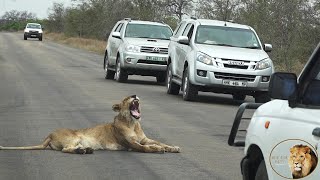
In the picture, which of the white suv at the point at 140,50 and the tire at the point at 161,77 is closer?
the white suv at the point at 140,50

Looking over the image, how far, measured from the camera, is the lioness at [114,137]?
9305 mm

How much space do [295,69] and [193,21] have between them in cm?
806

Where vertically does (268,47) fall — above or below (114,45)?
above

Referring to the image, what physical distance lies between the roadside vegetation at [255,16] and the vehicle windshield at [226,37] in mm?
7729

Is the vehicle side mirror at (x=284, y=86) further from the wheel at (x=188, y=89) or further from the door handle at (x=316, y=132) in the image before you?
the wheel at (x=188, y=89)

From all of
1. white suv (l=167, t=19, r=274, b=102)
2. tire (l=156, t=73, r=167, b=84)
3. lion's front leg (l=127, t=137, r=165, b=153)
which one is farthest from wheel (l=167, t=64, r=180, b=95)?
lion's front leg (l=127, t=137, r=165, b=153)

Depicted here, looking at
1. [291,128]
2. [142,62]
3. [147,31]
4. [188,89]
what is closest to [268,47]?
[188,89]

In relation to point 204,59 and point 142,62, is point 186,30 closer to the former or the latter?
point 204,59

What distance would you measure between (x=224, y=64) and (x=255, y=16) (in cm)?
1455

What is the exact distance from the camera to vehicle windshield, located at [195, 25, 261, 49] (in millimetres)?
17203

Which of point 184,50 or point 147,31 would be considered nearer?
point 184,50

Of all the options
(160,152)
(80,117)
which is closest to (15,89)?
(80,117)

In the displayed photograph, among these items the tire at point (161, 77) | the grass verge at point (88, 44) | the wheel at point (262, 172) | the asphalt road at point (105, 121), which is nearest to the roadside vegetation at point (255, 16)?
the grass verge at point (88, 44)

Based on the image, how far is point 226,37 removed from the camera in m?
17.4
